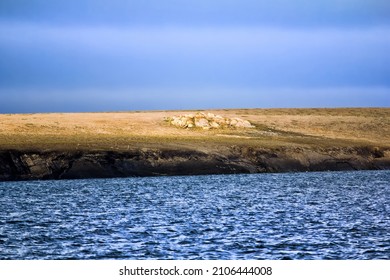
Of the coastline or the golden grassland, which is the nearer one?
the coastline

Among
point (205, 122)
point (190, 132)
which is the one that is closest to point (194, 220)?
point (190, 132)

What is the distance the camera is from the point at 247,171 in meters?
108

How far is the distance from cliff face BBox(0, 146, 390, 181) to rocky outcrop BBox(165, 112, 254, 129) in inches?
955

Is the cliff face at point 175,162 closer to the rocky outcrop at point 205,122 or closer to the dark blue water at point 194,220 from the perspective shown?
the dark blue water at point 194,220

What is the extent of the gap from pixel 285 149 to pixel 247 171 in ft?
26.3

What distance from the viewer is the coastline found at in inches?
3831

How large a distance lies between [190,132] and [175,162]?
95.4 ft

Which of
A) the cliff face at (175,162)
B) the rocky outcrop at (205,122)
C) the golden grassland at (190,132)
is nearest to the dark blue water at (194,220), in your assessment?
the cliff face at (175,162)

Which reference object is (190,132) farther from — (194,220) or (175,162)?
(194,220)

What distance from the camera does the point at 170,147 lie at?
4208 inches

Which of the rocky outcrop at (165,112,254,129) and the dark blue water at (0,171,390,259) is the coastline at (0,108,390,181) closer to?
the rocky outcrop at (165,112,254,129)

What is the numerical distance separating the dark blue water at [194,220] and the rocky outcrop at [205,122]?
152ft

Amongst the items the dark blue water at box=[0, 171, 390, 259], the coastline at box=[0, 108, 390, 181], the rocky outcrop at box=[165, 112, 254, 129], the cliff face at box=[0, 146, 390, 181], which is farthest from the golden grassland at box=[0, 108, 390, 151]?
the dark blue water at box=[0, 171, 390, 259]
